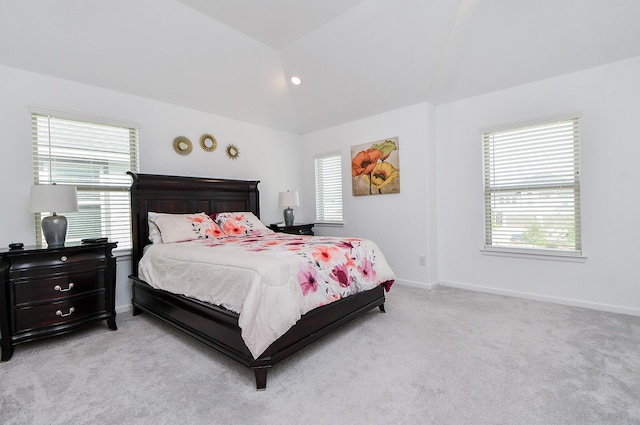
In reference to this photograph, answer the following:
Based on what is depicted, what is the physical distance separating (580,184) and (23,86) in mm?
5754

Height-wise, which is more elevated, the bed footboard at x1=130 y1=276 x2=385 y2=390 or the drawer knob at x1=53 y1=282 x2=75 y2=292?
the drawer knob at x1=53 y1=282 x2=75 y2=292

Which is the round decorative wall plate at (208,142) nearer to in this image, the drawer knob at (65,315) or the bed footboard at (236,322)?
the bed footboard at (236,322)

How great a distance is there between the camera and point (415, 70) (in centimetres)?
364

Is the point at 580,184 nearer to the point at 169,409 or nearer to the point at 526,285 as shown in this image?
the point at 526,285

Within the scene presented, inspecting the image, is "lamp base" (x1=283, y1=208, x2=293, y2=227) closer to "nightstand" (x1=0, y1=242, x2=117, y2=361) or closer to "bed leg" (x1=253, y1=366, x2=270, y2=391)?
"nightstand" (x1=0, y1=242, x2=117, y2=361)

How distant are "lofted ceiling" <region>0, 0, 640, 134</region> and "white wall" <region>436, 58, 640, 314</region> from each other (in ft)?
0.69

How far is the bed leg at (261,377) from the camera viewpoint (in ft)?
6.26

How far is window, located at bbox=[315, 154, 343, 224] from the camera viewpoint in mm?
5145

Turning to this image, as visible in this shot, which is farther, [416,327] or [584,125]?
[584,125]

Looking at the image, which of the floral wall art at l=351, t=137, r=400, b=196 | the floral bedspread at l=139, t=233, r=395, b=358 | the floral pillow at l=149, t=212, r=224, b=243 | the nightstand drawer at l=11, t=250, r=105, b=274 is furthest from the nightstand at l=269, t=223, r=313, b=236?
the nightstand drawer at l=11, t=250, r=105, b=274

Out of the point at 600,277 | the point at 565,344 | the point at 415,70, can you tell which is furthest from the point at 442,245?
the point at 415,70

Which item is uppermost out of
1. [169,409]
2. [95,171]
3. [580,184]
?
[95,171]

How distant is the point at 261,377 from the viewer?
75.4 inches

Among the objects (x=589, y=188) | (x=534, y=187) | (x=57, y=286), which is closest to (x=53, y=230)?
(x=57, y=286)
